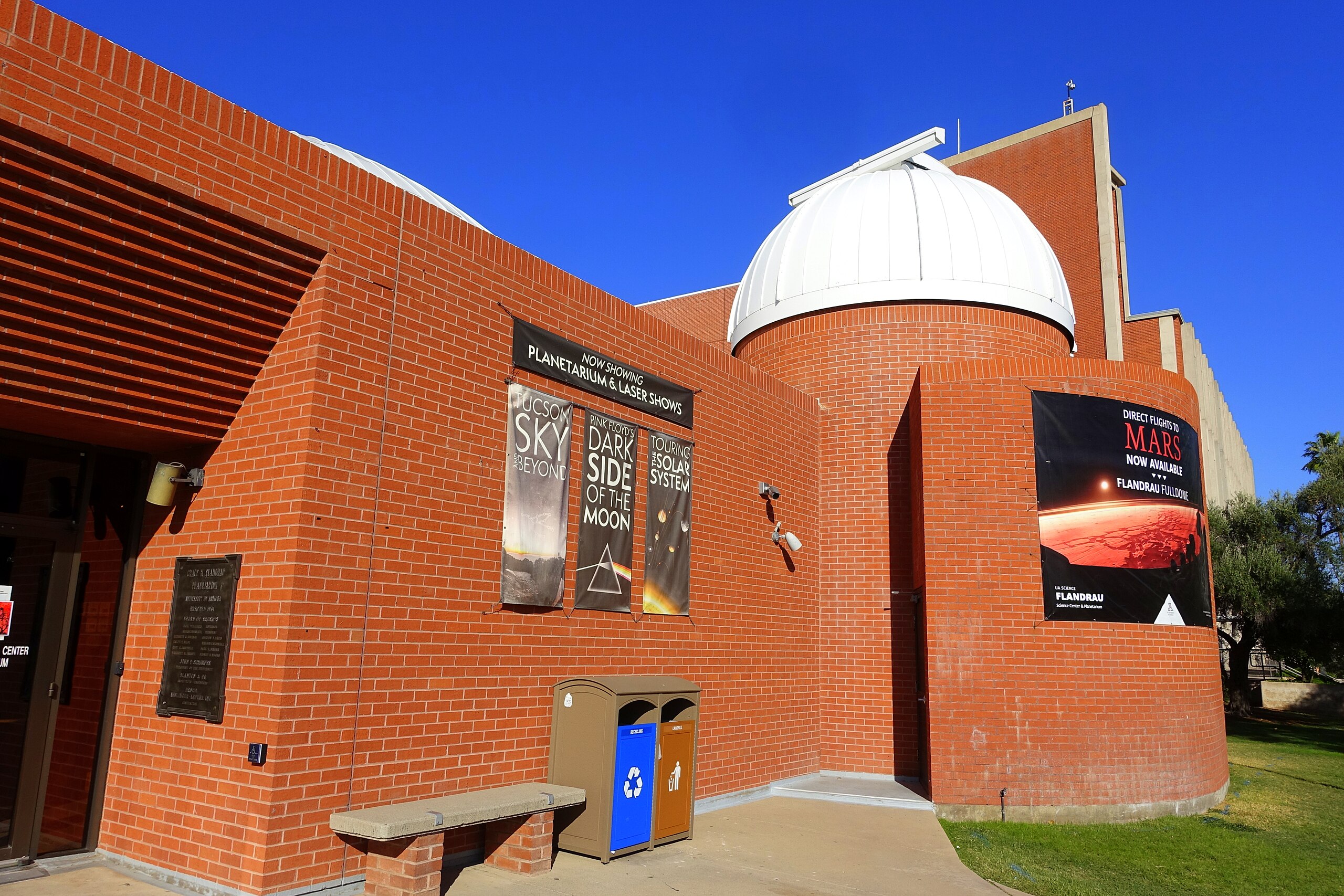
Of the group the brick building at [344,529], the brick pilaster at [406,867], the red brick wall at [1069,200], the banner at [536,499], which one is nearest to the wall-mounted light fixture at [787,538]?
the brick building at [344,529]

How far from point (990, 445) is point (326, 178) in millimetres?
8320

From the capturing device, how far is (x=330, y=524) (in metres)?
6.62

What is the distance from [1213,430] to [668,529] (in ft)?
112

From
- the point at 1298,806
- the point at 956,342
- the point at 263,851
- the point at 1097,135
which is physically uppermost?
the point at 1097,135

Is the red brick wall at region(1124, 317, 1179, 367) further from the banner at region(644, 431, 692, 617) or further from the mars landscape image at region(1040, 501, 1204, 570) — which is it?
the banner at region(644, 431, 692, 617)

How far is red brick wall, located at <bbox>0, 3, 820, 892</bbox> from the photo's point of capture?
604 cm

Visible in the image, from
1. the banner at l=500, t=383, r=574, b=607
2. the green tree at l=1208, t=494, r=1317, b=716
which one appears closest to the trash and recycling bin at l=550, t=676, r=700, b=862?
the banner at l=500, t=383, r=574, b=607

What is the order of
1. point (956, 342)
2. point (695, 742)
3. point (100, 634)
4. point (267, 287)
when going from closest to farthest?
point (267, 287)
point (100, 634)
point (695, 742)
point (956, 342)

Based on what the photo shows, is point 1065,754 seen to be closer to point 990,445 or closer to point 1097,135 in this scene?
point 990,445

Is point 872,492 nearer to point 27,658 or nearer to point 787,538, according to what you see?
point 787,538

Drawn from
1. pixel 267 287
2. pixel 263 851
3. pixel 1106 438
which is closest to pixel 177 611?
pixel 263 851

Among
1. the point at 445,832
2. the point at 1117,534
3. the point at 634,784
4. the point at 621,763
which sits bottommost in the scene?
the point at 445,832

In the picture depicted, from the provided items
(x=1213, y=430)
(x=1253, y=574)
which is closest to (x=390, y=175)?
(x=1253, y=574)

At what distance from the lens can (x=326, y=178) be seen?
23.0 feet
